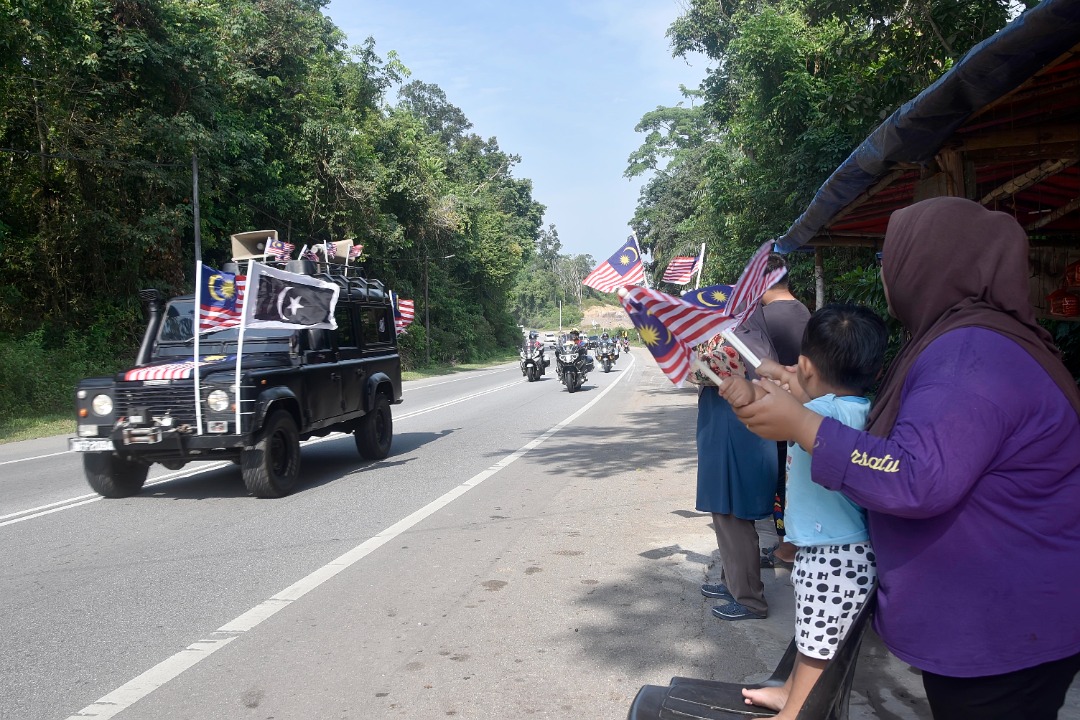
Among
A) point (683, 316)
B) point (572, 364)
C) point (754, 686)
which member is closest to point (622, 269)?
point (683, 316)

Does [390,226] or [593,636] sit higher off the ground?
[390,226]

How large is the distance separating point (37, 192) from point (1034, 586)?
2246 cm

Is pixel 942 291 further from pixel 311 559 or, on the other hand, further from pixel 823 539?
pixel 311 559

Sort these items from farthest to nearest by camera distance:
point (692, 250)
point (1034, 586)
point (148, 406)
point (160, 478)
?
1. point (692, 250)
2. point (160, 478)
3. point (148, 406)
4. point (1034, 586)

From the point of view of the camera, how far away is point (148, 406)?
7891 millimetres

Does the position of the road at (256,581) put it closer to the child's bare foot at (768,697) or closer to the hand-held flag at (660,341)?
the child's bare foot at (768,697)

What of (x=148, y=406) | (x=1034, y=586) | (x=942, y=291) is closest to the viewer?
(x=1034, y=586)

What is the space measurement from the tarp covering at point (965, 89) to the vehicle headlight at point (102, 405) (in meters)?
6.91

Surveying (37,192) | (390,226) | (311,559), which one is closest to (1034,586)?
(311,559)

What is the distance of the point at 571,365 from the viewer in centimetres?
2147

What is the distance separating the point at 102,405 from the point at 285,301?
79.9 inches

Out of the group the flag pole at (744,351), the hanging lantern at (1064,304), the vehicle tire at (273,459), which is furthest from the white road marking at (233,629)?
the hanging lantern at (1064,304)

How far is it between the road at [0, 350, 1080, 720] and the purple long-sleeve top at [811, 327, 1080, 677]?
2040 mm

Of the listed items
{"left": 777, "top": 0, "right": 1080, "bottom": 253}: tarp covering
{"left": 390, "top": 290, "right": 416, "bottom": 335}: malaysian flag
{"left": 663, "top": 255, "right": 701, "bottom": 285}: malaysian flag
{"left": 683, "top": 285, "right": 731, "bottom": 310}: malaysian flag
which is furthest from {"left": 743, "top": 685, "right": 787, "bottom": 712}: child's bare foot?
{"left": 390, "top": 290, "right": 416, "bottom": 335}: malaysian flag
